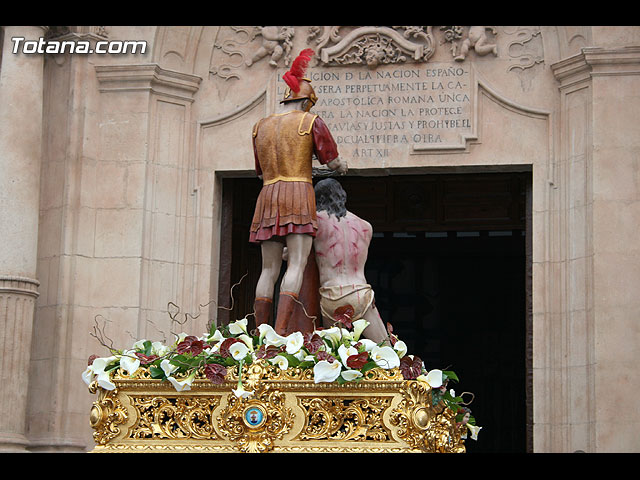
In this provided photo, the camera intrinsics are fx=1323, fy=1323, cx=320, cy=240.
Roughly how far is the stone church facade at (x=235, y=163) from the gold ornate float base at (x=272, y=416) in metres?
4.98

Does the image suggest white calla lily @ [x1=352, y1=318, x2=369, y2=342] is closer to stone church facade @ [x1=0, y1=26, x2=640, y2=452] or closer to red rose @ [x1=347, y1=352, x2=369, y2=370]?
red rose @ [x1=347, y1=352, x2=369, y2=370]

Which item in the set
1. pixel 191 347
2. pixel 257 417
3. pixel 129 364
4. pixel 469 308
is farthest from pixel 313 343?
pixel 469 308

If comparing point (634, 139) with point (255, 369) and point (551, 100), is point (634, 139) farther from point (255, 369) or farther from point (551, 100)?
point (255, 369)

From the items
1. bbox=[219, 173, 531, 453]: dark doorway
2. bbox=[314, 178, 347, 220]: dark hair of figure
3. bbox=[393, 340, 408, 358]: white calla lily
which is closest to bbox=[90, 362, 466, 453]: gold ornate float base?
bbox=[393, 340, 408, 358]: white calla lily

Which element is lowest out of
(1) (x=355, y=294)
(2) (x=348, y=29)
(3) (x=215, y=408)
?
(3) (x=215, y=408)

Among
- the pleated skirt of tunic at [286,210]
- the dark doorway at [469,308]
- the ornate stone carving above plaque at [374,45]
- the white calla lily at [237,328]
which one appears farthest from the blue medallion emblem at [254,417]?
the dark doorway at [469,308]

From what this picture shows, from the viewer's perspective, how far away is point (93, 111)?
15.0m

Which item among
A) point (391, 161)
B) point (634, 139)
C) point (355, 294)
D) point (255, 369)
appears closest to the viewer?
point (255, 369)

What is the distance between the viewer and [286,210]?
972 centimetres

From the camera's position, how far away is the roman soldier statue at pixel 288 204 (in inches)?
382

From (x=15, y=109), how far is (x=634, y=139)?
654cm

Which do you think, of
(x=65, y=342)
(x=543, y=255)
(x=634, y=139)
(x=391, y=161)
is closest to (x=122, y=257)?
(x=65, y=342)

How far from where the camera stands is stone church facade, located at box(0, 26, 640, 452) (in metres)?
13.7

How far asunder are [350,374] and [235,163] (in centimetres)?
707
